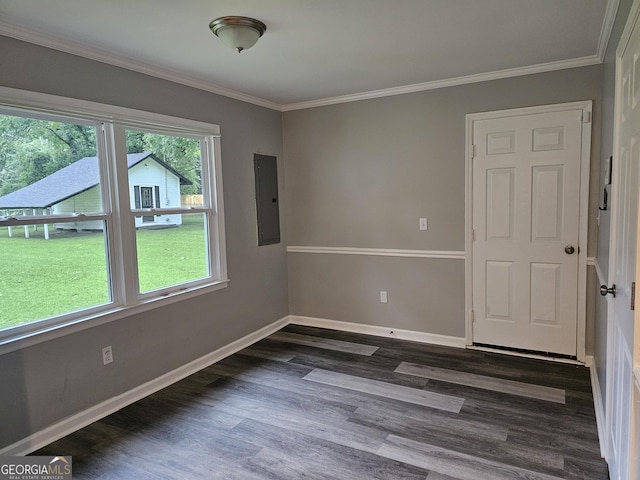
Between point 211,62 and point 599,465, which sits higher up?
point 211,62

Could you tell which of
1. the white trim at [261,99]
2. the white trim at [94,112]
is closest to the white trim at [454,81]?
the white trim at [261,99]

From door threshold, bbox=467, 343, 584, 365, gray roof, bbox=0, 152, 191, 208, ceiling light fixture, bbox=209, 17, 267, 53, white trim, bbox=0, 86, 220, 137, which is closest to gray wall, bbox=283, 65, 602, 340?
door threshold, bbox=467, 343, 584, 365

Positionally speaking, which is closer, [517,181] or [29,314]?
[29,314]

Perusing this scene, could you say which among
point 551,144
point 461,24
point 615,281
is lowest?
point 615,281

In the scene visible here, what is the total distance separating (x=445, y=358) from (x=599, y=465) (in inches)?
58.9

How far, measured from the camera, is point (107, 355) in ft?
9.09

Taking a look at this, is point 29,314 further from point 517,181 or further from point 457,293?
point 517,181

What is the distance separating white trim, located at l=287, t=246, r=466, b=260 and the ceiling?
4.84ft

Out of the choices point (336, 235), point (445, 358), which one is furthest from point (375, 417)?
point (336, 235)

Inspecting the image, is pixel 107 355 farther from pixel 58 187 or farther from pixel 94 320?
pixel 58 187

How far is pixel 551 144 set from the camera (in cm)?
328

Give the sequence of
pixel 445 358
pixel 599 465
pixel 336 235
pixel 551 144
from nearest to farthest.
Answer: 1. pixel 599 465
2. pixel 551 144
3. pixel 445 358
4. pixel 336 235

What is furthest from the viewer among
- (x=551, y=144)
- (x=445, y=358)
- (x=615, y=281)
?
(x=445, y=358)

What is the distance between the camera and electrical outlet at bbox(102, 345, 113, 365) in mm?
2748
